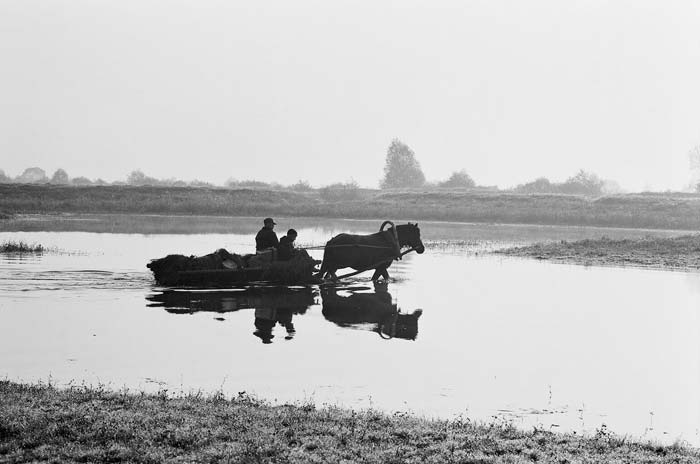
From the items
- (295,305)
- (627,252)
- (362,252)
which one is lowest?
(295,305)

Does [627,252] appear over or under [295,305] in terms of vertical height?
over

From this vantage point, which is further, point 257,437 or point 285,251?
point 285,251

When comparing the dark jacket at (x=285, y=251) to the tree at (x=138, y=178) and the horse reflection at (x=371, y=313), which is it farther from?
the tree at (x=138, y=178)

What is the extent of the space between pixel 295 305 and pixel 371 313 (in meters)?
2.10

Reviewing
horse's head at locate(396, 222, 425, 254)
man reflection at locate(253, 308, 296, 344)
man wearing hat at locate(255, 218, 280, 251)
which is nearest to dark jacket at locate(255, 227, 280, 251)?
man wearing hat at locate(255, 218, 280, 251)

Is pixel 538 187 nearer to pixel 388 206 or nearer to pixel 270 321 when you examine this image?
pixel 388 206

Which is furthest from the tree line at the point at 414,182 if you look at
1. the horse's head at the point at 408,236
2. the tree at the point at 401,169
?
the horse's head at the point at 408,236

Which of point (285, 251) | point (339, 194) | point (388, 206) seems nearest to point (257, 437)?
point (285, 251)

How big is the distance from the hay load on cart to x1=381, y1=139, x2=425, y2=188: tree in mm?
118179

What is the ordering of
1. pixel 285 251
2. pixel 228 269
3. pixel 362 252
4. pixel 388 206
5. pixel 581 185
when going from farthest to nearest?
pixel 581 185, pixel 388 206, pixel 362 252, pixel 285 251, pixel 228 269

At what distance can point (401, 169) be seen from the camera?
146 meters

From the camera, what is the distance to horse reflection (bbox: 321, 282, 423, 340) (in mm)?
18087

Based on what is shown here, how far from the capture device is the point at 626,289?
26391 millimetres

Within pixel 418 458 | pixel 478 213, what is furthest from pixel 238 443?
pixel 478 213
